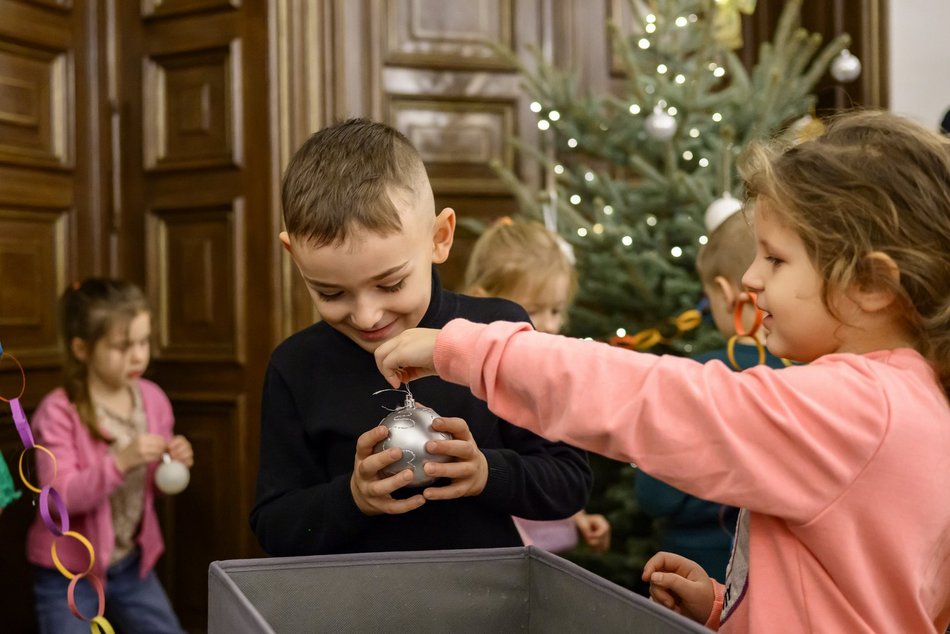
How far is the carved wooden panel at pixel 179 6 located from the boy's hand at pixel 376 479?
2.62 m

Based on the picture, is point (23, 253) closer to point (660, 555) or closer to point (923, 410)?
point (660, 555)

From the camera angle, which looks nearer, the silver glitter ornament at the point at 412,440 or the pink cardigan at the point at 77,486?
the silver glitter ornament at the point at 412,440

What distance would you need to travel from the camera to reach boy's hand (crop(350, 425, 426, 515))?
1129mm

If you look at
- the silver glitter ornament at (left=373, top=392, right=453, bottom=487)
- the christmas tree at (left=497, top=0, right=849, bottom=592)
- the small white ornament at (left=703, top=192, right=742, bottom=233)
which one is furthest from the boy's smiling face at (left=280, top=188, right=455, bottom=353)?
the christmas tree at (left=497, top=0, right=849, bottom=592)

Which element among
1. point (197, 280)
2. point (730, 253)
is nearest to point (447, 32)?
point (197, 280)

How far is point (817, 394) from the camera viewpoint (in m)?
0.84

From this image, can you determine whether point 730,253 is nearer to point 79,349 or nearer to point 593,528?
point 593,528

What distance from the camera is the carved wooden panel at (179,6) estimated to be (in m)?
3.44

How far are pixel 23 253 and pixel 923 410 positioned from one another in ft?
9.89

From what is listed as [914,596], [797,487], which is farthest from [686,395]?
[914,596]

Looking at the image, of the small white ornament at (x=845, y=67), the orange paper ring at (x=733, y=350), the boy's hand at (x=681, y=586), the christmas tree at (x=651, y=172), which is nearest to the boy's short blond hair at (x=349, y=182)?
the boy's hand at (x=681, y=586)

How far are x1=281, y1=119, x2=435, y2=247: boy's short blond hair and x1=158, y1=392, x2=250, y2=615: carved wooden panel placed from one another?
2251 millimetres

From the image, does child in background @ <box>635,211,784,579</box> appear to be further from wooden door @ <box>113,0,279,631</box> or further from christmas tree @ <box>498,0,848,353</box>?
wooden door @ <box>113,0,279,631</box>

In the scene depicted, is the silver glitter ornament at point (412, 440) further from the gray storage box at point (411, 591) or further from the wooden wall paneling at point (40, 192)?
the wooden wall paneling at point (40, 192)
